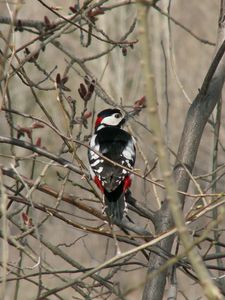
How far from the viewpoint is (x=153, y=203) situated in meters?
12.8

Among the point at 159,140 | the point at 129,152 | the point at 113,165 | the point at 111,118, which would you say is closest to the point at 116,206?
the point at 113,165

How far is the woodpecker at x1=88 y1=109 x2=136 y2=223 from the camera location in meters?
4.25

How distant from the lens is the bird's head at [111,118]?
5.48m

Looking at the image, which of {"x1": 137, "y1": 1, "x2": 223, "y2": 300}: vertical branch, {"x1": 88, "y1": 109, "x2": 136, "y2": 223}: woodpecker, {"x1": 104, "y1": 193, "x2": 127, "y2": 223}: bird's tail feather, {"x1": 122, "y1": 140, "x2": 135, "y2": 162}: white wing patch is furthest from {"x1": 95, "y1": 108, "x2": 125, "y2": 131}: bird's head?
{"x1": 137, "y1": 1, "x2": 223, "y2": 300}: vertical branch

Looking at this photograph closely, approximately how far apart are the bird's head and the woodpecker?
0.47 ft

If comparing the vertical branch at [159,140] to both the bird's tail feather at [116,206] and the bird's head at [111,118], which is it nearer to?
the bird's tail feather at [116,206]

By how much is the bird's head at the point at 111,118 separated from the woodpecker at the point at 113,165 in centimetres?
14

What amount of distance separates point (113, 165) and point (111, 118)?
102cm

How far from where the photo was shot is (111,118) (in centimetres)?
550

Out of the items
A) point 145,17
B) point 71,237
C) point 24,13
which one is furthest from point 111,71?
point 145,17

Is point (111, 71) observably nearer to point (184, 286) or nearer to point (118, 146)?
point (184, 286)

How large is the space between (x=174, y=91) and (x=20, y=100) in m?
2.69

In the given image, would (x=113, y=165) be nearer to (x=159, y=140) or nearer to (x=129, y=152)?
(x=129, y=152)

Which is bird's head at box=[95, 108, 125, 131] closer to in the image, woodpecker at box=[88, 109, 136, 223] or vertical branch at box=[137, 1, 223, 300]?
woodpecker at box=[88, 109, 136, 223]
